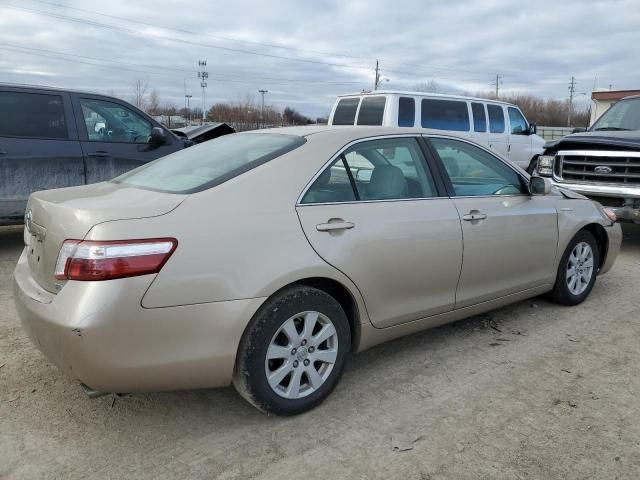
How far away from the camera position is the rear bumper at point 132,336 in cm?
238

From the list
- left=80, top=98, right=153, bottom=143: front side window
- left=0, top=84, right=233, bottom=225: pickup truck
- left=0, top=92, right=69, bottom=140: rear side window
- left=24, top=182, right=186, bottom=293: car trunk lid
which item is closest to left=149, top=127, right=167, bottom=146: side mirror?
left=0, top=84, right=233, bottom=225: pickup truck

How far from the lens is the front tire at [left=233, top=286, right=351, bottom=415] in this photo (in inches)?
107

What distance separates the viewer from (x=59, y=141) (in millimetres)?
6238

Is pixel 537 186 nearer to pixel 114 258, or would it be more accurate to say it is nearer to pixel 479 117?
pixel 114 258

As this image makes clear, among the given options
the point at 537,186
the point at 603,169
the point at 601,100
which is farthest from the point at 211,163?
the point at 601,100

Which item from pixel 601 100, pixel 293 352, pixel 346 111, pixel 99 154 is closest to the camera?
pixel 293 352

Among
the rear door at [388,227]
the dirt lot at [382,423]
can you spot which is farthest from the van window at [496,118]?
the rear door at [388,227]

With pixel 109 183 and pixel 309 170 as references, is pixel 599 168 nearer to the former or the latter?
pixel 309 170

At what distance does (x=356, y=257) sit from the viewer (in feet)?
10.0

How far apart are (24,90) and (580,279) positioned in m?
5.96

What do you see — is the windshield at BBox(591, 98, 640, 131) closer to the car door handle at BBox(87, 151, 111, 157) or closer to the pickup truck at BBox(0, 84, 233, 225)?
the pickup truck at BBox(0, 84, 233, 225)

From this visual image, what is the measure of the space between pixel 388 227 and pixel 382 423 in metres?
1.08

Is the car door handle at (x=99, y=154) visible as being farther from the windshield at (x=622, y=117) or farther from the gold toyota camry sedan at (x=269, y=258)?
the windshield at (x=622, y=117)

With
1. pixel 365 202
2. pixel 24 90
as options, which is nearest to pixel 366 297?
pixel 365 202
